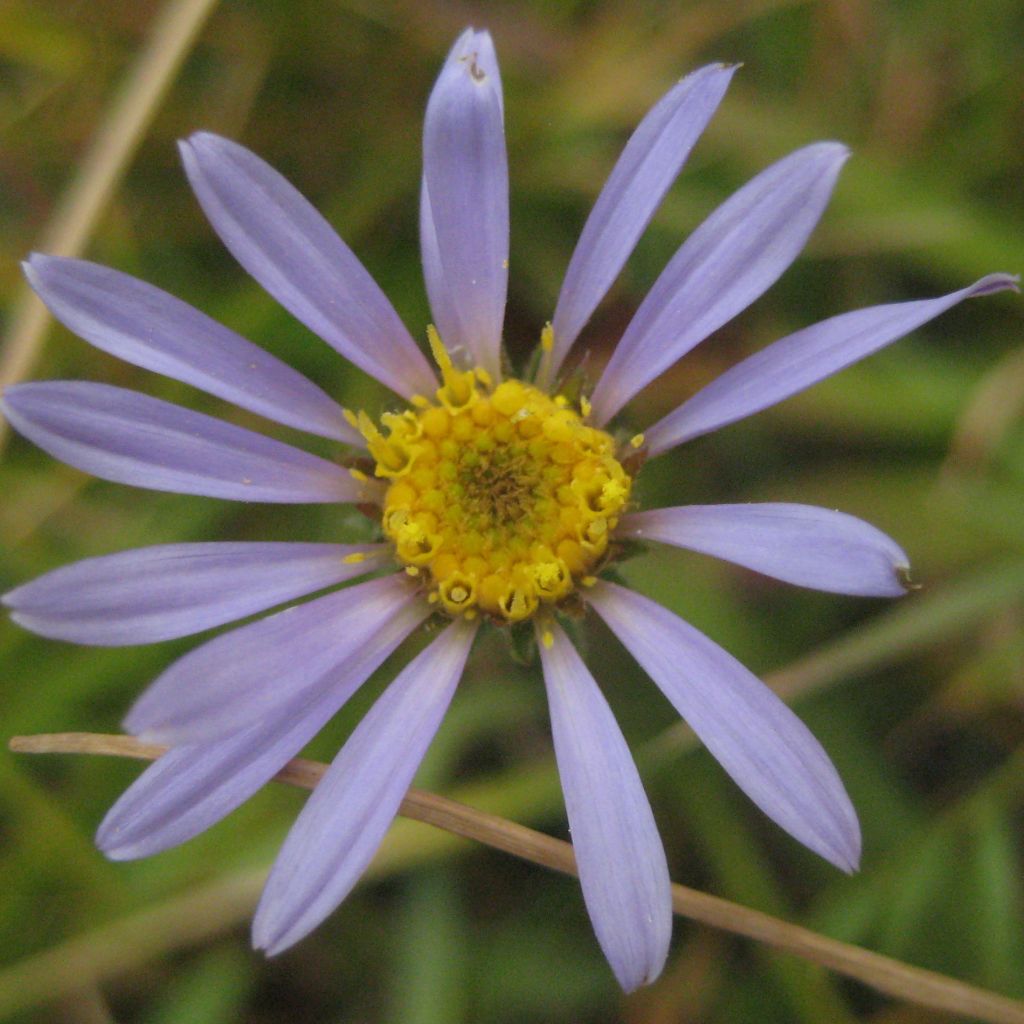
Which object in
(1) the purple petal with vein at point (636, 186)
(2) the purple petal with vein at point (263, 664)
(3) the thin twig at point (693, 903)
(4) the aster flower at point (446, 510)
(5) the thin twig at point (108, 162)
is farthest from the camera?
(5) the thin twig at point (108, 162)

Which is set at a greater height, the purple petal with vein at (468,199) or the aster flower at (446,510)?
the purple petal with vein at (468,199)

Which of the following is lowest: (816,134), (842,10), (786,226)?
(786,226)

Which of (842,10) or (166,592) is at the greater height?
(842,10)

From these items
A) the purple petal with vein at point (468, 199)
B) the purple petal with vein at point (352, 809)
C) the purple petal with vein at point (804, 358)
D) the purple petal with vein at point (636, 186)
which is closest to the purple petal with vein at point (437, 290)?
the purple petal with vein at point (468, 199)

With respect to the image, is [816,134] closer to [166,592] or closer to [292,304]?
[292,304]

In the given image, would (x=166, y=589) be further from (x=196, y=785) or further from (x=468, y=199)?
(x=468, y=199)

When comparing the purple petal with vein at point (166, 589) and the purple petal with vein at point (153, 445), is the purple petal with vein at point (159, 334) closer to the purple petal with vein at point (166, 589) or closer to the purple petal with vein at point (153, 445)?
the purple petal with vein at point (153, 445)

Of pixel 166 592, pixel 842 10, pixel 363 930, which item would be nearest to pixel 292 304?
pixel 166 592
